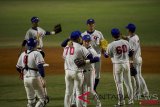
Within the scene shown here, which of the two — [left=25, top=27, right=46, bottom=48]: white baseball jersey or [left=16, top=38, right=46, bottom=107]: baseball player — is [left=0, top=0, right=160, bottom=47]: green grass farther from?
[left=16, top=38, right=46, bottom=107]: baseball player

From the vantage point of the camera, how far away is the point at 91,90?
36.9ft

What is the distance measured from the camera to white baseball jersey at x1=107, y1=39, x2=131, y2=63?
37.6ft

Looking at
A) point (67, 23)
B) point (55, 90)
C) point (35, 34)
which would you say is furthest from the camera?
point (67, 23)

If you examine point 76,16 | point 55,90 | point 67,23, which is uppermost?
point 76,16

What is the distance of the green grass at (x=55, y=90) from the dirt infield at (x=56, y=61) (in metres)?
0.94

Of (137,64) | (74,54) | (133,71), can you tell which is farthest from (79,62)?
(137,64)

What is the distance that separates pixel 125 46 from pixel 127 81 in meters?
0.86

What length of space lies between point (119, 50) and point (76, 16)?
2006 cm

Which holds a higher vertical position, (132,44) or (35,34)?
(35,34)

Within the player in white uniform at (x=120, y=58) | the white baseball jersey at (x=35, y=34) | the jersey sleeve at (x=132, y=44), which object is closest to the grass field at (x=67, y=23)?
the player in white uniform at (x=120, y=58)

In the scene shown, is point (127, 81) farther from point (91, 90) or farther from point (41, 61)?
point (41, 61)

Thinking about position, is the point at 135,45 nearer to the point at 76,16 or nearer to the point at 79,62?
the point at 79,62

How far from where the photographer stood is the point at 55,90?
13.8m

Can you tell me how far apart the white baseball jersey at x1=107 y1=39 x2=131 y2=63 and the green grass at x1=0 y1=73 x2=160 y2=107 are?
116 cm
